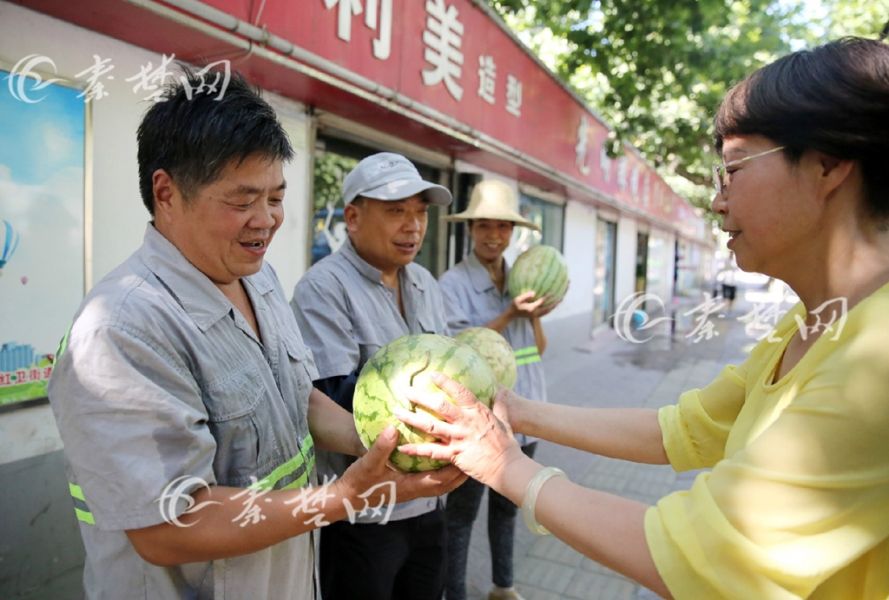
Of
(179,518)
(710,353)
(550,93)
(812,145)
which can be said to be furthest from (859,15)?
(179,518)

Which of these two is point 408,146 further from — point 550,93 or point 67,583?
point 67,583

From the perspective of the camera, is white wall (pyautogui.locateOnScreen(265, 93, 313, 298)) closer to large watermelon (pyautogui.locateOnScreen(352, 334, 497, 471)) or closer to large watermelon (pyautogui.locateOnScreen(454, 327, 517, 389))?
large watermelon (pyautogui.locateOnScreen(454, 327, 517, 389))

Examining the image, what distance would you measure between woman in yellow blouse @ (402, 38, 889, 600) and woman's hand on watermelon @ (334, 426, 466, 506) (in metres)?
0.10

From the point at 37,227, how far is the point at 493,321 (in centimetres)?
233

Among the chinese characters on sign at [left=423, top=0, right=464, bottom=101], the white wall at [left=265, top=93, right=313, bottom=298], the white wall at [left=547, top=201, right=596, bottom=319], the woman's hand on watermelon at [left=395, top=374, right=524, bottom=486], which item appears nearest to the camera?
the woman's hand on watermelon at [left=395, top=374, right=524, bottom=486]

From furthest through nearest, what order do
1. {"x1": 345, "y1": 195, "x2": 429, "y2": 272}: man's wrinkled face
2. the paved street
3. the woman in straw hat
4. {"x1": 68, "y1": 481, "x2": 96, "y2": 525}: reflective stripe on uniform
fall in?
the paved street, the woman in straw hat, {"x1": 345, "y1": 195, "x2": 429, "y2": 272}: man's wrinkled face, {"x1": 68, "y1": 481, "x2": 96, "y2": 525}: reflective stripe on uniform

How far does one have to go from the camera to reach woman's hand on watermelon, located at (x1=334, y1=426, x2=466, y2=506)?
1580 millimetres

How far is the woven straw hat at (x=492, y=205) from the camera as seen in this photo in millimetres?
3660

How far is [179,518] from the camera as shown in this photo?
1312mm

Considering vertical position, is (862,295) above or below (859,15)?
below

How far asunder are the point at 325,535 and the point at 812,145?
213cm

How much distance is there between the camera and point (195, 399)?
4.44 ft

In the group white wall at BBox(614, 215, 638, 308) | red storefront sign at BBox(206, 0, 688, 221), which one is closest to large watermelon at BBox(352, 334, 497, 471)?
red storefront sign at BBox(206, 0, 688, 221)

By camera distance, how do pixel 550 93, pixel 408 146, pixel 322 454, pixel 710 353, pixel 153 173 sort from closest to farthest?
pixel 153 173, pixel 322 454, pixel 408 146, pixel 550 93, pixel 710 353
